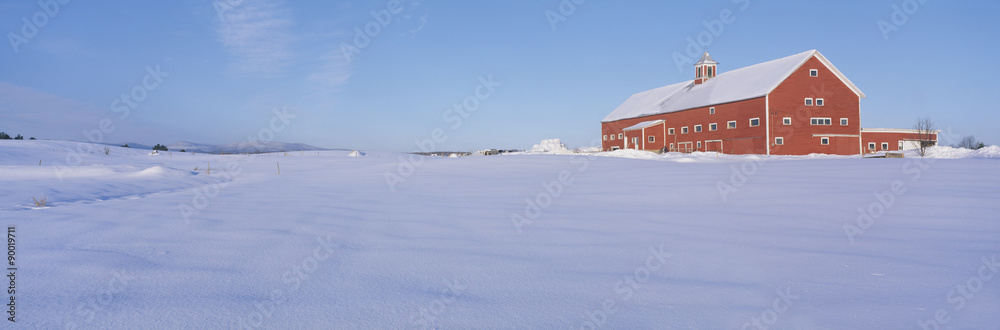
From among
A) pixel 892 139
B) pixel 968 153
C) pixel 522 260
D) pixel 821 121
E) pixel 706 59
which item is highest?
pixel 706 59

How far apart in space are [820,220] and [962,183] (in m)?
3.38

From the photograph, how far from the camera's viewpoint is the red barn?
29.2m

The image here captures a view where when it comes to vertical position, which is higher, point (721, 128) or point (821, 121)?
point (821, 121)

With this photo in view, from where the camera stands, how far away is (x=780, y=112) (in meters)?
29.1

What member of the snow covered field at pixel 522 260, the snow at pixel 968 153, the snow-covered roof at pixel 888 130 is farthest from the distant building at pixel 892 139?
the snow covered field at pixel 522 260

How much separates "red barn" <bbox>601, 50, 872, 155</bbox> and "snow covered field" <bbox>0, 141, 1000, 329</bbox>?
26077mm

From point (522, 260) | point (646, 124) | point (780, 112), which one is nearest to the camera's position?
point (522, 260)

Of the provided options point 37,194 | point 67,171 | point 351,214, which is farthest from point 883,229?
point 67,171

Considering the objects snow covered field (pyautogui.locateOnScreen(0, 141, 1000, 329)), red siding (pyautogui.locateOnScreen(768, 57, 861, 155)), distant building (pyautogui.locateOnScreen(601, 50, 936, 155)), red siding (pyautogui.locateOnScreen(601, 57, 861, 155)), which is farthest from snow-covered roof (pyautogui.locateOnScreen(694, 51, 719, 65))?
snow covered field (pyautogui.locateOnScreen(0, 141, 1000, 329))

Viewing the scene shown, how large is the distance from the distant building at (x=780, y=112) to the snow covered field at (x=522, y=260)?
26004 mm

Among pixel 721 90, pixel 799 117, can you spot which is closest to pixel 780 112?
pixel 799 117

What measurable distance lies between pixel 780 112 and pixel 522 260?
31.7 meters

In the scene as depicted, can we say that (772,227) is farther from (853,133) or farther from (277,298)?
(853,133)

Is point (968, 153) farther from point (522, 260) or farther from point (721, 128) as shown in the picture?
point (522, 260)
